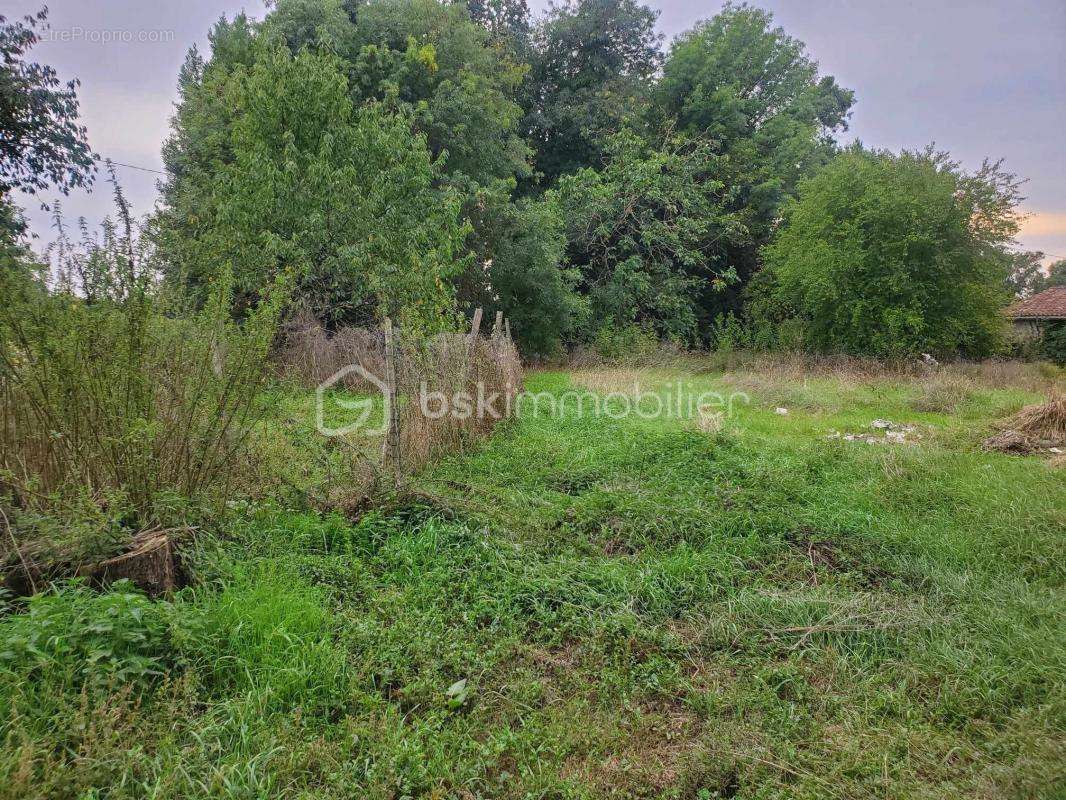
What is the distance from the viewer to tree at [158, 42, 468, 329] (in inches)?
407

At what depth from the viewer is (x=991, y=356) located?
51.8 ft

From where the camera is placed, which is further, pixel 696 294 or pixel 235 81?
pixel 696 294

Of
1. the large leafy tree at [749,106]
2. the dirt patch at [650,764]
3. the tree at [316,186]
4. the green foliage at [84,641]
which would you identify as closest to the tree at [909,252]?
the large leafy tree at [749,106]

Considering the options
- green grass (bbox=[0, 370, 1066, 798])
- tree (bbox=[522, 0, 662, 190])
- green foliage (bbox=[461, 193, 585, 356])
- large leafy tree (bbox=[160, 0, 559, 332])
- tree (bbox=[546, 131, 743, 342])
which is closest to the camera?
green grass (bbox=[0, 370, 1066, 798])

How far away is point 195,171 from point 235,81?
2.26 m

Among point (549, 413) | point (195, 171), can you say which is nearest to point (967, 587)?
point (549, 413)

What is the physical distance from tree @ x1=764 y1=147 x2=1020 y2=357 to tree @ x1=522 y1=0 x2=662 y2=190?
7.25 meters

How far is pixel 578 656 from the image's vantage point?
2902mm

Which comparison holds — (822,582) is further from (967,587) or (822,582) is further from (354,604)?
(354,604)

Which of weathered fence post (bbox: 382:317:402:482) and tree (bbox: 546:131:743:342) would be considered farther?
tree (bbox: 546:131:743:342)

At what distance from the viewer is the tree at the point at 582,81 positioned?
19.3 m

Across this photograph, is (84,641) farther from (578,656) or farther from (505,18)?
(505,18)

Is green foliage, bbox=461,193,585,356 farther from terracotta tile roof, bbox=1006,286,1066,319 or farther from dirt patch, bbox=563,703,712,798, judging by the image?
terracotta tile roof, bbox=1006,286,1066,319

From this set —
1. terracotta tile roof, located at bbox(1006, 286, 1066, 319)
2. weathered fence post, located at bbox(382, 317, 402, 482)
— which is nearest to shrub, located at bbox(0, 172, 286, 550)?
weathered fence post, located at bbox(382, 317, 402, 482)
